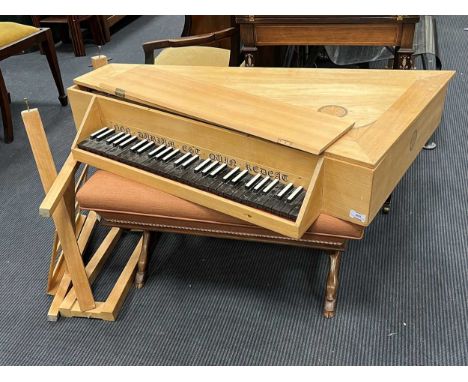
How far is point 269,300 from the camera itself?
5.61 ft

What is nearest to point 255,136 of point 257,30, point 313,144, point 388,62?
point 313,144

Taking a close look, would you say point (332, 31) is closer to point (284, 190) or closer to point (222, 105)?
point (222, 105)

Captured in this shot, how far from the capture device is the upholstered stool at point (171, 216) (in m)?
1.49

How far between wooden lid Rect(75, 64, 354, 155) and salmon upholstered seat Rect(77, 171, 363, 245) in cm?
26

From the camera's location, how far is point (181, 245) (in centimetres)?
197

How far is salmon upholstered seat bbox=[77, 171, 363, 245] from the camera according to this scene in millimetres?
1489

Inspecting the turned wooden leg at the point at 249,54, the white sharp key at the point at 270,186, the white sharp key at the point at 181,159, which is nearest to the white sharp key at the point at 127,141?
the white sharp key at the point at 181,159

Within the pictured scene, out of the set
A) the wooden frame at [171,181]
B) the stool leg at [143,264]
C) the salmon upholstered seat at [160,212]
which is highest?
the wooden frame at [171,181]

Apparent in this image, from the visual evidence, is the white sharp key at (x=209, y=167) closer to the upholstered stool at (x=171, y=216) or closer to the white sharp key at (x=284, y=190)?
the upholstered stool at (x=171, y=216)

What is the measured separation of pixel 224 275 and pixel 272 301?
21 cm

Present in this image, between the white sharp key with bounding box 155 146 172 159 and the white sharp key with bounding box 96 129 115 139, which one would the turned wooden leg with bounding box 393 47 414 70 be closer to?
the white sharp key with bounding box 155 146 172 159

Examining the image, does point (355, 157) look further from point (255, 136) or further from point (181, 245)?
point (181, 245)

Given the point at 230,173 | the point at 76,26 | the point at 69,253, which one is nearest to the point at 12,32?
the point at 76,26

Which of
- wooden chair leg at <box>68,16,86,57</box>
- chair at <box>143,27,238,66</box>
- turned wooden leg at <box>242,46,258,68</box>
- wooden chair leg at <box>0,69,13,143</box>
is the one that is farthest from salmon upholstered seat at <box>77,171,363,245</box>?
wooden chair leg at <box>68,16,86,57</box>
